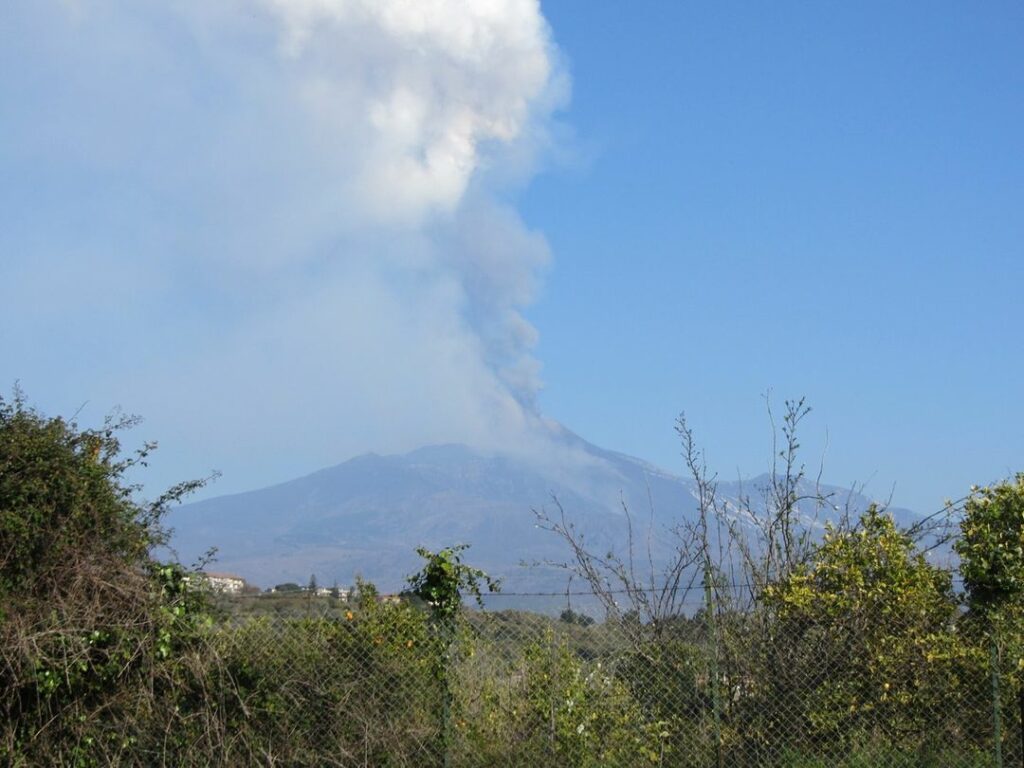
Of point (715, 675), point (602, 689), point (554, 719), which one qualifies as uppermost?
point (715, 675)

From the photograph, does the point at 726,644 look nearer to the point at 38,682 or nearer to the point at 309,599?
the point at 309,599

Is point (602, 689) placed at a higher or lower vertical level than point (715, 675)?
lower

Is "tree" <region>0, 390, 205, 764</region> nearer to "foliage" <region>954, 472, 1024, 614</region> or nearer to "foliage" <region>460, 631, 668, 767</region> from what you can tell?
"foliage" <region>460, 631, 668, 767</region>

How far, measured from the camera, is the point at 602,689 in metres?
8.22

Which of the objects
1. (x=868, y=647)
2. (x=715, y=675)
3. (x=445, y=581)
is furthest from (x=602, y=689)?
(x=868, y=647)

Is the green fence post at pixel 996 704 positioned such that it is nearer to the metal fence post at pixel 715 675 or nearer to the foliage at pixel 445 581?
the metal fence post at pixel 715 675

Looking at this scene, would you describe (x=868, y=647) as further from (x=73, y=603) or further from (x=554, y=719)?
(x=73, y=603)

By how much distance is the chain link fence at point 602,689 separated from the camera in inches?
311

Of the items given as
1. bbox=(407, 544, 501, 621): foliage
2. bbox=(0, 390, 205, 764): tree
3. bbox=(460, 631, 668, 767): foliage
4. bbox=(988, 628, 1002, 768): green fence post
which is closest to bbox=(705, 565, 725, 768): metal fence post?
bbox=(460, 631, 668, 767): foliage

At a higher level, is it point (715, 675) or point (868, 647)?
point (868, 647)

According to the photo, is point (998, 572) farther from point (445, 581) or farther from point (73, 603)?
point (73, 603)

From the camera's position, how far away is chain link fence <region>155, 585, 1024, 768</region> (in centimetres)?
789

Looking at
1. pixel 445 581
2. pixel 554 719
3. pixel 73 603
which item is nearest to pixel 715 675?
pixel 554 719

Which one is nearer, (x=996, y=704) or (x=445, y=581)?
(x=445, y=581)
